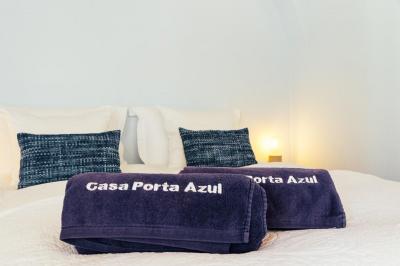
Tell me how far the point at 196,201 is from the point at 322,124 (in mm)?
2318

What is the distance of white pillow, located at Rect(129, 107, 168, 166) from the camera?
7.77ft

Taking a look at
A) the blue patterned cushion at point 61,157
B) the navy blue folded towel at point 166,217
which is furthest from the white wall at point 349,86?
the navy blue folded towel at point 166,217

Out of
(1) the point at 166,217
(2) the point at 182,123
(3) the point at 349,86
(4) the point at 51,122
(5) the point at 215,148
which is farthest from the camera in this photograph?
(3) the point at 349,86

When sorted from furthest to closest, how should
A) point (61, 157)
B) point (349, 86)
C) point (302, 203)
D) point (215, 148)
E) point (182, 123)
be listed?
point (349, 86) → point (182, 123) → point (215, 148) → point (61, 157) → point (302, 203)

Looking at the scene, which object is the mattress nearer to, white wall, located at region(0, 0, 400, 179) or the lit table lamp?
white wall, located at region(0, 0, 400, 179)

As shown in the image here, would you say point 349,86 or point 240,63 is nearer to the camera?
point 349,86

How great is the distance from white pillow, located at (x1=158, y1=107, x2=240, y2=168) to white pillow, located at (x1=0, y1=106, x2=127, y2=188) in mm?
371

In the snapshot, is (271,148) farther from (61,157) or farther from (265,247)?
(265,247)

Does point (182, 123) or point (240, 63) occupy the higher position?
point (240, 63)

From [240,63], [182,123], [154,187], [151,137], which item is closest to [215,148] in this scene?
[182,123]

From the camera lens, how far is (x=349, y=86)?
8.29ft

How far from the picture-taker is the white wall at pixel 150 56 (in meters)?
2.34

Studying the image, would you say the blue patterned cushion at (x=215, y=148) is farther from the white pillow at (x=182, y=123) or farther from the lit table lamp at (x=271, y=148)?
the lit table lamp at (x=271, y=148)

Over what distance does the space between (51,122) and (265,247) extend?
152cm
